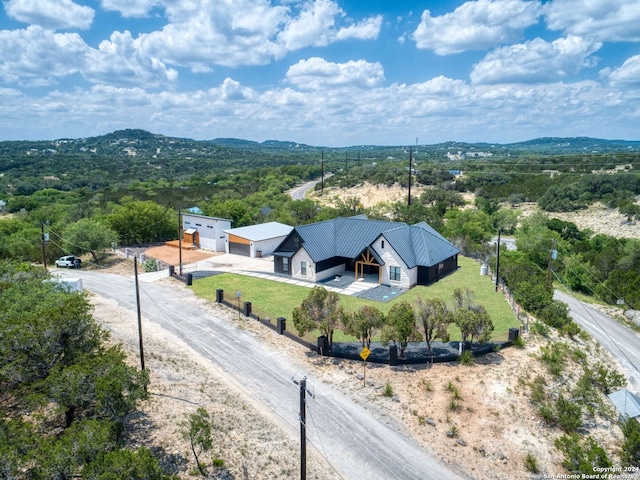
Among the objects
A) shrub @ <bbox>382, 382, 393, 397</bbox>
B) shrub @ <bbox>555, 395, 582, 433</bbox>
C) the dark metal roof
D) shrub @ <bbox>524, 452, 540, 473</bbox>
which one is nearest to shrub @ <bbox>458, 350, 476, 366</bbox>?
shrub @ <bbox>555, 395, 582, 433</bbox>

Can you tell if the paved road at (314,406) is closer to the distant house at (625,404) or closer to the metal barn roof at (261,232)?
the distant house at (625,404)

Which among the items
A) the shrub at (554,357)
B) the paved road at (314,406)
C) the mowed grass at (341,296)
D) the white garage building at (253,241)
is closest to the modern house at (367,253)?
the mowed grass at (341,296)

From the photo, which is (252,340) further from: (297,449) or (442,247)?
(442,247)

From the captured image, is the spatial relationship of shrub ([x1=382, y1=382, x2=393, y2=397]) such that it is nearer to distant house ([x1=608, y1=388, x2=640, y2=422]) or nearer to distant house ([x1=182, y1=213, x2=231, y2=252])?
distant house ([x1=608, y1=388, x2=640, y2=422])

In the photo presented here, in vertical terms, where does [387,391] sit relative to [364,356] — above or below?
below

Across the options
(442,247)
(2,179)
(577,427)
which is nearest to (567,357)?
(577,427)

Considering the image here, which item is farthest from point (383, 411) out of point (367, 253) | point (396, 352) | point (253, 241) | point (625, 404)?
point (253, 241)

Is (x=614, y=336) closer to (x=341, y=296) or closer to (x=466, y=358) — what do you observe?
(x=466, y=358)
